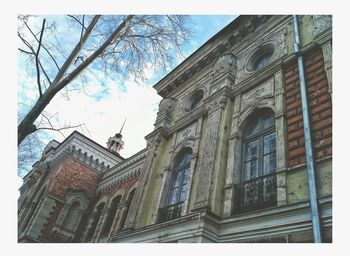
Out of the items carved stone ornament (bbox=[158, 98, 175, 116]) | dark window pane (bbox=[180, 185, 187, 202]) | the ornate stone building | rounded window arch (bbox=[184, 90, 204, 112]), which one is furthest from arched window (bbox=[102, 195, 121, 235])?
dark window pane (bbox=[180, 185, 187, 202])

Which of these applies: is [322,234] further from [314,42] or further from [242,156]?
[314,42]

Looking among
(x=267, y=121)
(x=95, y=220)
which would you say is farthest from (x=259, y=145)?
(x=95, y=220)

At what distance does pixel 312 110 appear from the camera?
6191 mm

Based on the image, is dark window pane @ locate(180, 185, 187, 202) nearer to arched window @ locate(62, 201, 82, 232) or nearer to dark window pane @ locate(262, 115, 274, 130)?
dark window pane @ locate(262, 115, 274, 130)

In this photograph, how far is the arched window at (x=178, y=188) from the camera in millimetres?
8203

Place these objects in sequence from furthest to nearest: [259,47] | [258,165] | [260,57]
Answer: [260,57]
[259,47]
[258,165]

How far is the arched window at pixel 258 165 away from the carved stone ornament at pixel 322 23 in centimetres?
241

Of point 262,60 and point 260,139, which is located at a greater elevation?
point 262,60

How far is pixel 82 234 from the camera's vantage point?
17047 millimetres

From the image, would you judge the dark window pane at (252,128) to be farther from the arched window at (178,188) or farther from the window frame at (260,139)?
the arched window at (178,188)

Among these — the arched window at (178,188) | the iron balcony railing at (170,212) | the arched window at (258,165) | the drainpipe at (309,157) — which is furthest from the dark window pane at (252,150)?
the iron balcony railing at (170,212)

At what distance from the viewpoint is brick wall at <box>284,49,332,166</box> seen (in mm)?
5602

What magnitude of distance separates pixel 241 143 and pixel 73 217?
13734 millimetres

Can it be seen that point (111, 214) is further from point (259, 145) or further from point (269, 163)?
point (269, 163)
